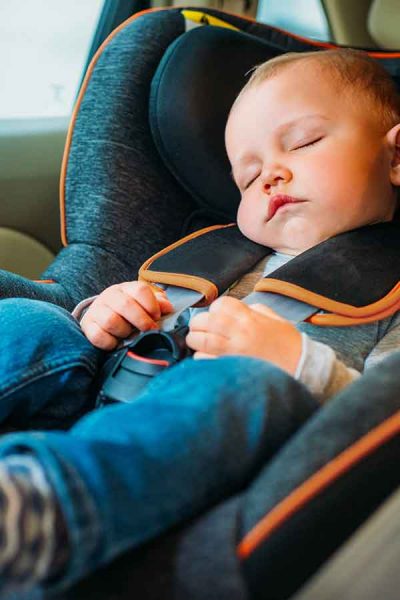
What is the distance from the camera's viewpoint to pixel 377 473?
623 mm

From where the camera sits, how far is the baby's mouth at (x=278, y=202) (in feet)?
3.70

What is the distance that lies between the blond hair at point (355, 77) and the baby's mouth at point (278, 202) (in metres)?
0.23

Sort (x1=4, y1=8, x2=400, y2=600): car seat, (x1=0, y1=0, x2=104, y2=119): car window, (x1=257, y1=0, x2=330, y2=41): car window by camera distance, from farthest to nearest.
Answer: (x1=257, y1=0, x2=330, y2=41): car window, (x1=0, y1=0, x2=104, y2=119): car window, (x1=4, y1=8, x2=400, y2=600): car seat

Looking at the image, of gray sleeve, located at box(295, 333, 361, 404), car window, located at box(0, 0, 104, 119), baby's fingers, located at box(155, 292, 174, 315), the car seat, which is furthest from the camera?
car window, located at box(0, 0, 104, 119)

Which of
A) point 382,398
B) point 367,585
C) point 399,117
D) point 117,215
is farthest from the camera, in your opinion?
point 117,215

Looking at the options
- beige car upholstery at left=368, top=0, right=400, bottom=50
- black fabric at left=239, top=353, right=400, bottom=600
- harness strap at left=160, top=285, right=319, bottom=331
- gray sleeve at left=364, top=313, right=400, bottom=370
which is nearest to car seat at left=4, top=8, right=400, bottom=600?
harness strap at left=160, top=285, right=319, bottom=331

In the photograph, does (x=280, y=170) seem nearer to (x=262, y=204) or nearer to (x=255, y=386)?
(x=262, y=204)

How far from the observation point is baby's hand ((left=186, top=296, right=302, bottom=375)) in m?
0.86

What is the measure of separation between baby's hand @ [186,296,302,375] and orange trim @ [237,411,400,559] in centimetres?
23

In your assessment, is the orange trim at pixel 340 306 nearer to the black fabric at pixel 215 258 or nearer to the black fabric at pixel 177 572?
the black fabric at pixel 215 258

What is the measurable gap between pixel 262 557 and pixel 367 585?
0.09 m

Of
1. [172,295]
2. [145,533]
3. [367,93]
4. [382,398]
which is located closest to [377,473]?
[382,398]

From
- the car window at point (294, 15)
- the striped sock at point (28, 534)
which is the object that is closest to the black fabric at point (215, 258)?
the striped sock at point (28, 534)

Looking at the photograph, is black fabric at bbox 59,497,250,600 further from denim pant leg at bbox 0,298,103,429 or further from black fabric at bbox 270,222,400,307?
black fabric at bbox 270,222,400,307
